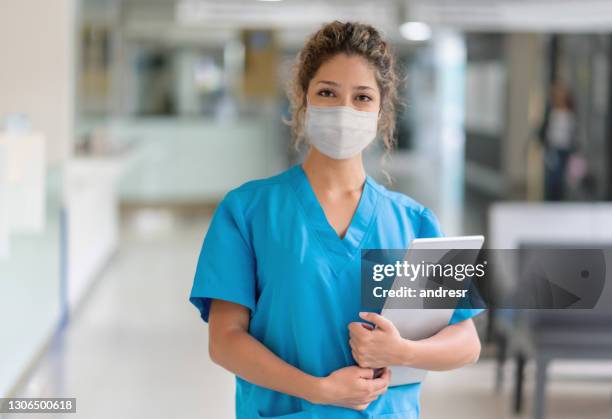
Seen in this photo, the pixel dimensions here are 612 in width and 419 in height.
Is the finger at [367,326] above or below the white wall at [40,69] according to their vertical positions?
below

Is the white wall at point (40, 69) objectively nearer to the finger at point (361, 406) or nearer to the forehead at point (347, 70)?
the forehead at point (347, 70)

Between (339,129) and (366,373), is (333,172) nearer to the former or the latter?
(339,129)

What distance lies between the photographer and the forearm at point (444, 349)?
1364 mm

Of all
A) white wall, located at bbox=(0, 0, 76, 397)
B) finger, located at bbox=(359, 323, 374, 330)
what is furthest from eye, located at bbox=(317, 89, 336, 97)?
white wall, located at bbox=(0, 0, 76, 397)

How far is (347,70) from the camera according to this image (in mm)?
1381

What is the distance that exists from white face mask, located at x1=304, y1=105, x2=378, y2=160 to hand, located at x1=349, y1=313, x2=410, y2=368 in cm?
26

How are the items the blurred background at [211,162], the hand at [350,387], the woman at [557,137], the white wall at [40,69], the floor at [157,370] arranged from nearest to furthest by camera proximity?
the hand at [350,387] → the floor at [157,370] → the blurred background at [211,162] → the white wall at [40,69] → the woman at [557,137]

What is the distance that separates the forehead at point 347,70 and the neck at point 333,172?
0.13m

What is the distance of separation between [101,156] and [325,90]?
5.68 metres

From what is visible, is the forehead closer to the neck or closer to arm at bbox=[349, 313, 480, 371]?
the neck

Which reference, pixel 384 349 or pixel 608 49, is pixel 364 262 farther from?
pixel 608 49

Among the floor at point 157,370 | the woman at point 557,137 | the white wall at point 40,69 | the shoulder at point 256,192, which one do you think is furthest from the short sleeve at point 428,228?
the woman at point 557,137

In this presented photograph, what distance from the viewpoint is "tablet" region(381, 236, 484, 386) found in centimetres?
140
